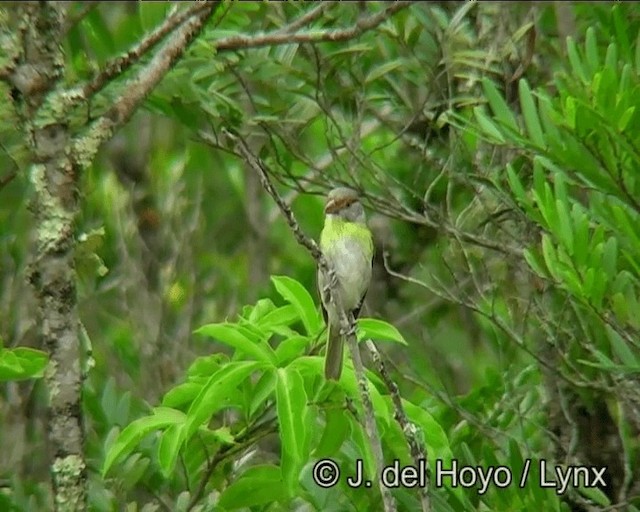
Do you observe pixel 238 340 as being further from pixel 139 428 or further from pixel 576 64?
pixel 576 64

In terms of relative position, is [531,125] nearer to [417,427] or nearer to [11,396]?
[417,427]

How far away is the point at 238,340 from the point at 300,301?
336 millimetres

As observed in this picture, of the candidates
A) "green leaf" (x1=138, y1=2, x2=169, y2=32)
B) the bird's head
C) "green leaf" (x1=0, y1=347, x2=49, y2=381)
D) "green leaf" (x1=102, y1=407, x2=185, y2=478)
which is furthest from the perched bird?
"green leaf" (x1=0, y1=347, x2=49, y2=381)

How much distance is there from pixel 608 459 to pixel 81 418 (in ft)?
6.08

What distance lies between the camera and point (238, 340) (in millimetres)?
2514

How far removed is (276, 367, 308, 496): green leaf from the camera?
7.83 feet

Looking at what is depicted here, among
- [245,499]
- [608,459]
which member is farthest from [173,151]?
[245,499]

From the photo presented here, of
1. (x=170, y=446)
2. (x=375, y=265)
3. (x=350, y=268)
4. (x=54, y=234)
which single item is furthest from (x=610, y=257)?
(x=375, y=265)

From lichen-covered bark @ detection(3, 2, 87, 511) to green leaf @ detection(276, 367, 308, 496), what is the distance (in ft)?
1.32

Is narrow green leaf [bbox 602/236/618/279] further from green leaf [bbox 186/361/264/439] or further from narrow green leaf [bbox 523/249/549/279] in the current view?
green leaf [bbox 186/361/264/439]

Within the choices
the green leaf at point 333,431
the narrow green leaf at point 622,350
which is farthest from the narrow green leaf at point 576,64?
the green leaf at point 333,431

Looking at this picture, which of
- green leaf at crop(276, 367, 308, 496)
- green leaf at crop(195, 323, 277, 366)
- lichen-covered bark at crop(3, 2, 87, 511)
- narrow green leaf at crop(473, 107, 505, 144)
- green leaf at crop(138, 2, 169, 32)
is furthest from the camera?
green leaf at crop(138, 2, 169, 32)

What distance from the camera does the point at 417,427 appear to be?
8.92 ft
